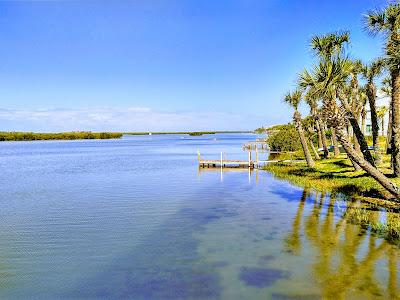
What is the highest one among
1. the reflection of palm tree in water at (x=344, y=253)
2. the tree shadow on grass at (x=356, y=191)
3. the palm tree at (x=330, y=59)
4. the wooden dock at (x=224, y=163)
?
the palm tree at (x=330, y=59)

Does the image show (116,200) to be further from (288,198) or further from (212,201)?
(288,198)

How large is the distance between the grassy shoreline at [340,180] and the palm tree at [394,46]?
2216 millimetres

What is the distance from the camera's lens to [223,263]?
1306cm

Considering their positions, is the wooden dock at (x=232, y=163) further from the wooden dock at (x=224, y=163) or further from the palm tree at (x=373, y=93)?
the palm tree at (x=373, y=93)

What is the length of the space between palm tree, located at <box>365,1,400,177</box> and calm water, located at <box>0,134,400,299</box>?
5.23 metres

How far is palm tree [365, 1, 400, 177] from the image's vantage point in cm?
2002

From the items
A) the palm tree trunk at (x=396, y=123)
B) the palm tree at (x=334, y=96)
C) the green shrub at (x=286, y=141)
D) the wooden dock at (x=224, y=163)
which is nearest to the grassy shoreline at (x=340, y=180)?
the palm tree trunk at (x=396, y=123)

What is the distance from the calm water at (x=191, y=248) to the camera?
11.0 meters

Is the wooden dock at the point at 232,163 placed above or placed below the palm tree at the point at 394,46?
below

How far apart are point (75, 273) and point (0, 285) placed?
2.32 metres

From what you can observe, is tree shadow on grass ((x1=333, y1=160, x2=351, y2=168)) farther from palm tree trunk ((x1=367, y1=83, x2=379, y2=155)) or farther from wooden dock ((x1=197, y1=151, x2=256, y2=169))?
wooden dock ((x1=197, y1=151, x2=256, y2=169))

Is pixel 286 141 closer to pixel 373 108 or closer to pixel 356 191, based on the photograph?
pixel 373 108

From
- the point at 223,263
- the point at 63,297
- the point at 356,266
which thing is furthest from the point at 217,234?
the point at 63,297

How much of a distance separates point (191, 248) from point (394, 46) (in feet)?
52.9
